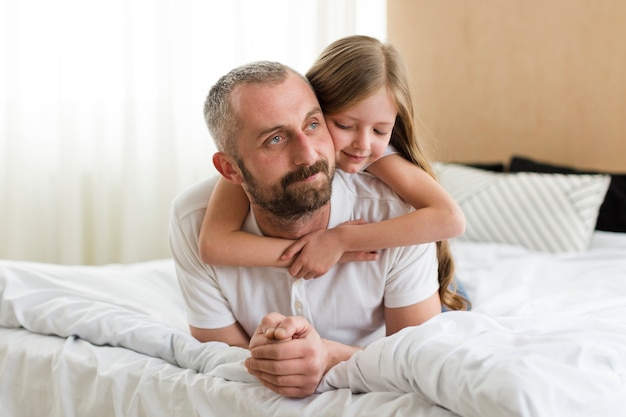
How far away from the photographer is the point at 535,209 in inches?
112

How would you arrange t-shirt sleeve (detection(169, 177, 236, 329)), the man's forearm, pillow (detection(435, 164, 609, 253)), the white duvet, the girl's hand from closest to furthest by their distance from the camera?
the white duvet, the man's forearm, the girl's hand, t-shirt sleeve (detection(169, 177, 236, 329)), pillow (detection(435, 164, 609, 253))

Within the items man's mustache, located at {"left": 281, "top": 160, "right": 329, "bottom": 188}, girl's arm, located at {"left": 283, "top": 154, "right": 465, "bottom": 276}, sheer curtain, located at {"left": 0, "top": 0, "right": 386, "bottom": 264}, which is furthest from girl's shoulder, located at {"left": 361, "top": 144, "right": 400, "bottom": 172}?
sheer curtain, located at {"left": 0, "top": 0, "right": 386, "bottom": 264}

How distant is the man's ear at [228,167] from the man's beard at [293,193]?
0.08 ft

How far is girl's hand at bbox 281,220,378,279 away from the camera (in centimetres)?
158

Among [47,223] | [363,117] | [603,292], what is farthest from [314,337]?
[47,223]

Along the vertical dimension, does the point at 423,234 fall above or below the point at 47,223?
above

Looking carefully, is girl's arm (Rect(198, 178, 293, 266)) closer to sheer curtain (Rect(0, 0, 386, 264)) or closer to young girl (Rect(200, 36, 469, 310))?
young girl (Rect(200, 36, 469, 310))

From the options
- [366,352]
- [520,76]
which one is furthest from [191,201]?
[520,76]

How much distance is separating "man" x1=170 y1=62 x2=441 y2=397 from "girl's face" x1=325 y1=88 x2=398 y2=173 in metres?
0.07

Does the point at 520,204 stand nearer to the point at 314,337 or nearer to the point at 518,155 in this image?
the point at 518,155

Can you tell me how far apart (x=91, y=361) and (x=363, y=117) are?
73cm

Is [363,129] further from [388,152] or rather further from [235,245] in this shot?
[235,245]

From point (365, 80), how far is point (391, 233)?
12.4 inches

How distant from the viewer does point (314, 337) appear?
1.43 meters
